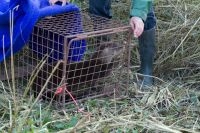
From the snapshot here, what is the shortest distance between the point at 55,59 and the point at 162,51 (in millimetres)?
1040

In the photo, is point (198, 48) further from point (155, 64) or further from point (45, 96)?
point (45, 96)

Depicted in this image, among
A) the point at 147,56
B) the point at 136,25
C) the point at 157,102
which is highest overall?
the point at 136,25

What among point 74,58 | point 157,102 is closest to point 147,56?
point 157,102

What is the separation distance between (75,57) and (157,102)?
53cm

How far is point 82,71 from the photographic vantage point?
2.73m

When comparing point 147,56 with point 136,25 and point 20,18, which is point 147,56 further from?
point 20,18

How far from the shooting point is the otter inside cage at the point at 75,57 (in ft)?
8.62

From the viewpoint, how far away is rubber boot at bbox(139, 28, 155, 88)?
3.11 meters

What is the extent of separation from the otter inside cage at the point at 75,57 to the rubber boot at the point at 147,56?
21 cm

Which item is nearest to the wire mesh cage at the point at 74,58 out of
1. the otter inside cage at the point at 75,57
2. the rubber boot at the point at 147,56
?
the otter inside cage at the point at 75,57

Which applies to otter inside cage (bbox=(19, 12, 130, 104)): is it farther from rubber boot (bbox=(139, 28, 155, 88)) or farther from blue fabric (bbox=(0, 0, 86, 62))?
rubber boot (bbox=(139, 28, 155, 88))

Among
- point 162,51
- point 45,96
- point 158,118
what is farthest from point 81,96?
point 162,51

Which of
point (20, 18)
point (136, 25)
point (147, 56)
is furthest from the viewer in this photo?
point (147, 56)

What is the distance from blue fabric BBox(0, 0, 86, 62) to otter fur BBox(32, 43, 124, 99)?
0.09 meters
